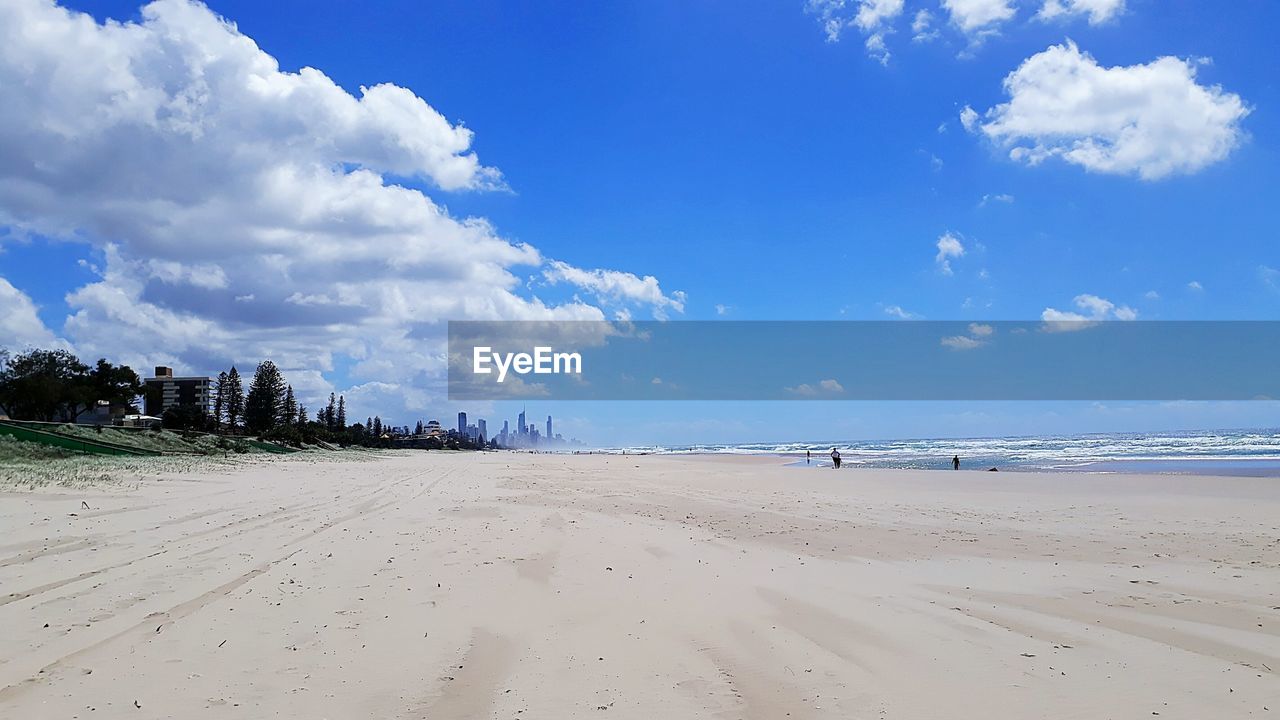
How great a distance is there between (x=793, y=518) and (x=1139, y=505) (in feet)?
36.2

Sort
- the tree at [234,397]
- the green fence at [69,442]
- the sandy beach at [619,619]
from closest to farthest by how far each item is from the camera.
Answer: the sandy beach at [619,619] < the green fence at [69,442] < the tree at [234,397]

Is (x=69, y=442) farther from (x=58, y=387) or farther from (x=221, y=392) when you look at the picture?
(x=221, y=392)

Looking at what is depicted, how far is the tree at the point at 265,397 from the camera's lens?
11731cm

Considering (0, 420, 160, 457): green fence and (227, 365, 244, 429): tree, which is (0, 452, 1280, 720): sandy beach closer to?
(0, 420, 160, 457): green fence

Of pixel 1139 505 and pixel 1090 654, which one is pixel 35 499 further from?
pixel 1139 505

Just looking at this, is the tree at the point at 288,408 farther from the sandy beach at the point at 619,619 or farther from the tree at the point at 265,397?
the sandy beach at the point at 619,619

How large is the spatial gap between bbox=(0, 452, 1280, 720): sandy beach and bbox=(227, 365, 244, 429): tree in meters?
114

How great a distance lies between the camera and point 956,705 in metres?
4.83

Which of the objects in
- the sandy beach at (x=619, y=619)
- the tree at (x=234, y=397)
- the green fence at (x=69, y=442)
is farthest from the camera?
the tree at (x=234, y=397)

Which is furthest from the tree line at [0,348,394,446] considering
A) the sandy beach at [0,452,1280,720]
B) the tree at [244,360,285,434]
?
the sandy beach at [0,452,1280,720]

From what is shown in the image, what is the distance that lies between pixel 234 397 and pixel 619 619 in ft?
418

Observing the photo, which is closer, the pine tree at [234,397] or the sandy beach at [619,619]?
the sandy beach at [619,619]

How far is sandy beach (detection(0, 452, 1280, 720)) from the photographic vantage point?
4898 millimetres

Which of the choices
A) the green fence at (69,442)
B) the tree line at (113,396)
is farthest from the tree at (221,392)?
the green fence at (69,442)
